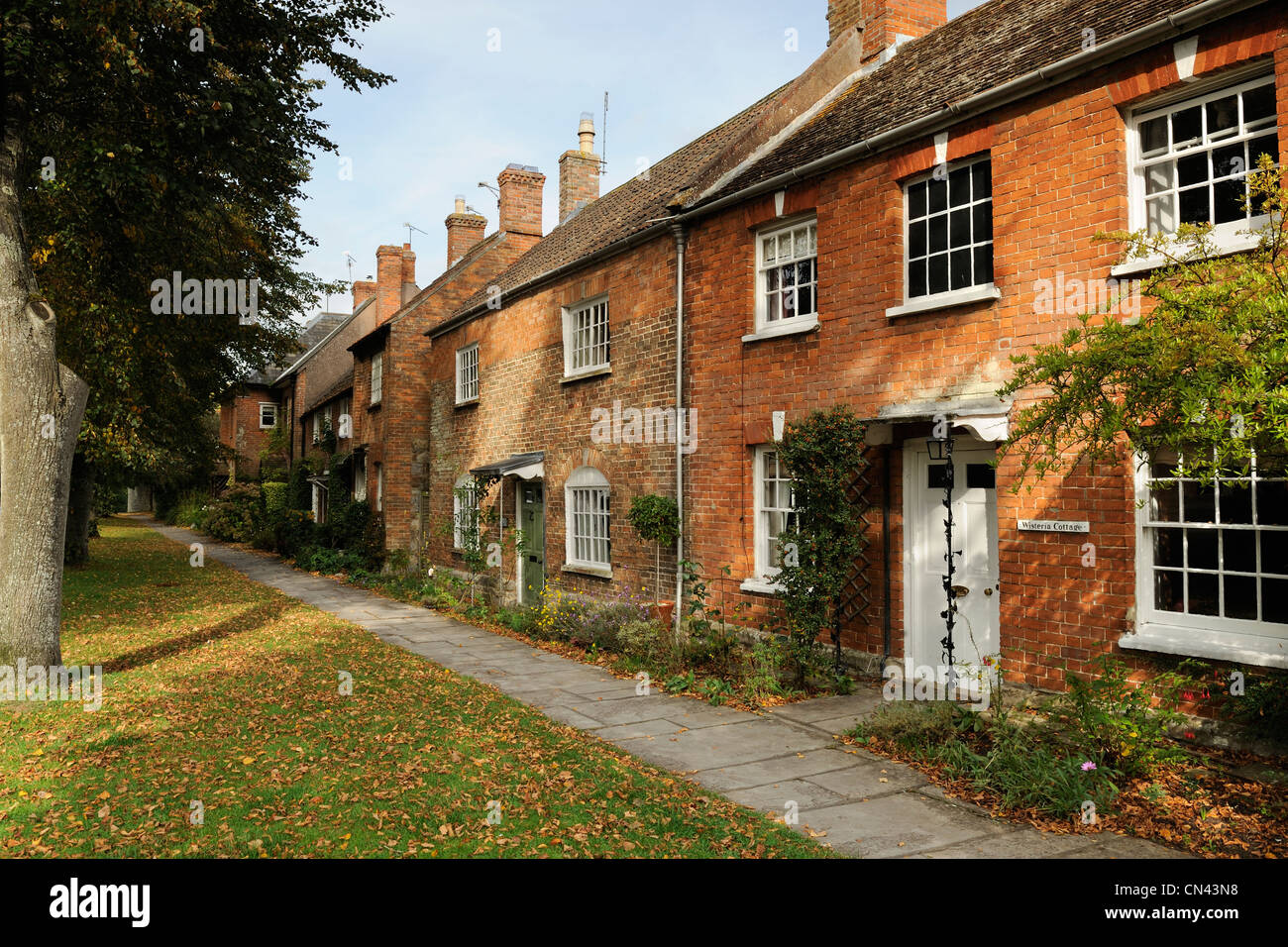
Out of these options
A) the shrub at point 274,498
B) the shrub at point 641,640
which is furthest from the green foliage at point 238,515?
the shrub at point 641,640

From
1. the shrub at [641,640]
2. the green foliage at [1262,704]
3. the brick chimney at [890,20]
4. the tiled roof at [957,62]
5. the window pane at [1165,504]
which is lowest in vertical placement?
the shrub at [641,640]

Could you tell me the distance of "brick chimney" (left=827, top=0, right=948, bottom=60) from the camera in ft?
43.2

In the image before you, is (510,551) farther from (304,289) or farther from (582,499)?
(304,289)

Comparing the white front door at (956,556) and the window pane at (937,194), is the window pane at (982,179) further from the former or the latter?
the white front door at (956,556)

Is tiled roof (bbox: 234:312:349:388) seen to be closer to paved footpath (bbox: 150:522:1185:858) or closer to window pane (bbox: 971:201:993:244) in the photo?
paved footpath (bbox: 150:522:1185:858)

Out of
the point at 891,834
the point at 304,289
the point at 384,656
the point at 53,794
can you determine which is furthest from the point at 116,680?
the point at 304,289

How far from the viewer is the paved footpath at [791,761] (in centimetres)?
528

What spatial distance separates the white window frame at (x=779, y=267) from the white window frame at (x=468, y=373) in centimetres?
989

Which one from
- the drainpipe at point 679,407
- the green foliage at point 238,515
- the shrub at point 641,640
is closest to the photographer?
the shrub at point 641,640

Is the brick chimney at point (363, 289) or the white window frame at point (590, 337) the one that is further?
the brick chimney at point (363, 289)

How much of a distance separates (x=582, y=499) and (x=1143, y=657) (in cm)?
957

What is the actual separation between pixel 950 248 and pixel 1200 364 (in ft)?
14.2

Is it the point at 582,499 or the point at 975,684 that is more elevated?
the point at 582,499

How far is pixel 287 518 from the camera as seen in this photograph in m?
29.2
